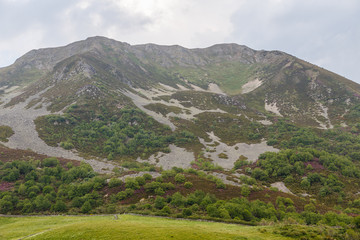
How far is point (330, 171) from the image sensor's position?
54.0 meters

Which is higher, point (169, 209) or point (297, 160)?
point (297, 160)

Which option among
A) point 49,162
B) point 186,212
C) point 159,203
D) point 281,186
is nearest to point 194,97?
point 281,186

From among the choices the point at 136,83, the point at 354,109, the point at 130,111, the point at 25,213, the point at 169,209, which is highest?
the point at 136,83

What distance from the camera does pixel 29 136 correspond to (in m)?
68.9

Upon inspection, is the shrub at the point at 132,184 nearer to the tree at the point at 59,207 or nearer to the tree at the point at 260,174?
the tree at the point at 59,207

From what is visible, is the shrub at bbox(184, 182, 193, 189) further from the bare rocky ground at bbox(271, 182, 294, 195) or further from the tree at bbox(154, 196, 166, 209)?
the bare rocky ground at bbox(271, 182, 294, 195)

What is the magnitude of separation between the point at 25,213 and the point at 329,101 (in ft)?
570

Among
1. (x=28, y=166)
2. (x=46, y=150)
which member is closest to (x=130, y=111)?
(x=46, y=150)

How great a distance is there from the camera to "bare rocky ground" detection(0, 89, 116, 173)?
60.9 meters

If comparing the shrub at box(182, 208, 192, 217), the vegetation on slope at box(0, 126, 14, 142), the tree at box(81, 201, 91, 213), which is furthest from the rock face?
the tree at box(81, 201, 91, 213)

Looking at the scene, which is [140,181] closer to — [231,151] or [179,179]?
[179,179]

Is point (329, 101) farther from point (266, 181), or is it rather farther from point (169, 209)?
point (169, 209)

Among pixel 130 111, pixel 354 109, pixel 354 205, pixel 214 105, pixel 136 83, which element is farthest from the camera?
pixel 136 83

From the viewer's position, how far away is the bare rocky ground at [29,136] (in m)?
60.9
